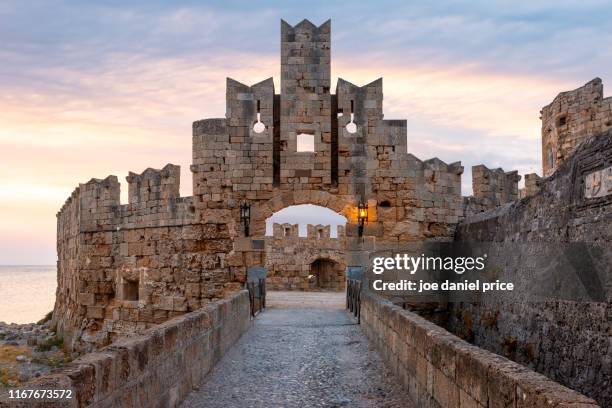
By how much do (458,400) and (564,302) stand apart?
4.29 meters

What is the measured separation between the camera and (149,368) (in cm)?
505

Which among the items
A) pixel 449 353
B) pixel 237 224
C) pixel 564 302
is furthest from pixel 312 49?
pixel 449 353

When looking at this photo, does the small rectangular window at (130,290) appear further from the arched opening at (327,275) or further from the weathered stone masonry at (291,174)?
the arched opening at (327,275)

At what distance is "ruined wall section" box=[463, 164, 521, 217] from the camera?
15.9 m

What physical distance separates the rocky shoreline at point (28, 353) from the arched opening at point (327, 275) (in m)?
9.71

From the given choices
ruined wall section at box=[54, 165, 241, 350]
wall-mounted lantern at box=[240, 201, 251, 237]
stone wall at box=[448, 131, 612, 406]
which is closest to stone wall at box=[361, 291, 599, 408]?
stone wall at box=[448, 131, 612, 406]

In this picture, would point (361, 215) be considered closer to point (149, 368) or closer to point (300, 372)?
point (300, 372)

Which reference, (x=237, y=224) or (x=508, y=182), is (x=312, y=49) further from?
(x=508, y=182)

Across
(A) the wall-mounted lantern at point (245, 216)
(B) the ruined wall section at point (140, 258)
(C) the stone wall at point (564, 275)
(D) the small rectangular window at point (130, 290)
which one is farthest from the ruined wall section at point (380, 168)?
(D) the small rectangular window at point (130, 290)

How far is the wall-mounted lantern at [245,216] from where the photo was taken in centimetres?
1436

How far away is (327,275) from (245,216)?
1111cm

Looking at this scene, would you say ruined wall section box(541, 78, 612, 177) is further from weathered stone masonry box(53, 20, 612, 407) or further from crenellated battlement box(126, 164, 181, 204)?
crenellated battlement box(126, 164, 181, 204)

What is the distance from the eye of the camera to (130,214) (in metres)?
16.5

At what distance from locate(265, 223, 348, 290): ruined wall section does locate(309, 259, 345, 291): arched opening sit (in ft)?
1.10
